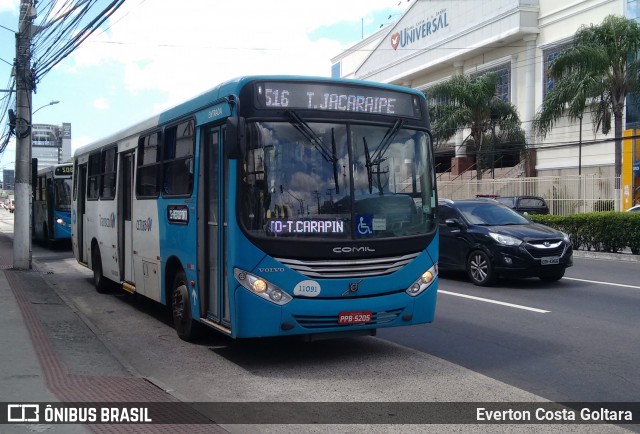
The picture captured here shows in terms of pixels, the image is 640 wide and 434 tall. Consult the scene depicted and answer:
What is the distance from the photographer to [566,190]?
103 feet

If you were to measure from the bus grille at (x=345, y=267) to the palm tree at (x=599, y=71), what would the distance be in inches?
849

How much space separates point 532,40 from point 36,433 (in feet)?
125

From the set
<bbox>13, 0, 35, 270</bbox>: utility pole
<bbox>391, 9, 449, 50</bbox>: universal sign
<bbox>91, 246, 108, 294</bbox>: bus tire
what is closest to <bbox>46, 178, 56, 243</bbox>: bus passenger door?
<bbox>13, 0, 35, 270</bbox>: utility pole

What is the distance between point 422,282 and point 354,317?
1.00 m

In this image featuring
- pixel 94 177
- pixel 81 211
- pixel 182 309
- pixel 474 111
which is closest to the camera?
pixel 182 309

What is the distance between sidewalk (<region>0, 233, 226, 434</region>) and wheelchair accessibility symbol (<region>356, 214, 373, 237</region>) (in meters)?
2.53

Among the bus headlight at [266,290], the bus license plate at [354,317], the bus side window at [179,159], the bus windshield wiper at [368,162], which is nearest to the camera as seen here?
the bus headlight at [266,290]

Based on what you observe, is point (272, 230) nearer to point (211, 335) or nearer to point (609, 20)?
point (211, 335)

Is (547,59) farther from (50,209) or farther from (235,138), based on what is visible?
(235,138)

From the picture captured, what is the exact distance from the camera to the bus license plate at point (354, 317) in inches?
270

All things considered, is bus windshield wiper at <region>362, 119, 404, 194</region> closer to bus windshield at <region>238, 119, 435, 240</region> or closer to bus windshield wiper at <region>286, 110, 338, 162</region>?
bus windshield at <region>238, 119, 435, 240</region>

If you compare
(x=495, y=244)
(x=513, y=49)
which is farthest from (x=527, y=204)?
(x=495, y=244)

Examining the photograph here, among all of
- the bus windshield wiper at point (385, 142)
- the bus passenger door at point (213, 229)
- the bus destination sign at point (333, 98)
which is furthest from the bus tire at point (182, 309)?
the bus windshield wiper at point (385, 142)

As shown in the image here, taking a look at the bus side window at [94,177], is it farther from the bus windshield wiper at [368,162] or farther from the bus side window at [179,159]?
the bus windshield wiper at [368,162]
